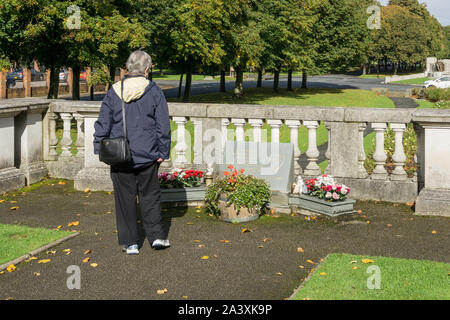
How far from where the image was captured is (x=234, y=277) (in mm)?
5668

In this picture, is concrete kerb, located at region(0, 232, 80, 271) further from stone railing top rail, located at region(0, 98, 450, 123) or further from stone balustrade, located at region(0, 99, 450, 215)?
stone railing top rail, located at region(0, 98, 450, 123)

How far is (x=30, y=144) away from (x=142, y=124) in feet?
15.2

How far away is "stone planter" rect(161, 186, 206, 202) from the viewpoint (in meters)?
8.52

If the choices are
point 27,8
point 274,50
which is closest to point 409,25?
point 274,50

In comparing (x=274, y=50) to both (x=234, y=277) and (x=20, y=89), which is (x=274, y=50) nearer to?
(x=20, y=89)

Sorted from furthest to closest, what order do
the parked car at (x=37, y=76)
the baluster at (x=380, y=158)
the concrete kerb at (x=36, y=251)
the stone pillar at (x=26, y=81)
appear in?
the parked car at (x=37, y=76) → the stone pillar at (x=26, y=81) → the baluster at (x=380, y=158) → the concrete kerb at (x=36, y=251)

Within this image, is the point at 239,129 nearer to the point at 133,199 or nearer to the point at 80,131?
the point at 80,131

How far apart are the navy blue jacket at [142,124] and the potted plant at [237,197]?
5.51ft

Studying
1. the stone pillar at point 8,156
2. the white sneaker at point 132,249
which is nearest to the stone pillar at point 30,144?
the stone pillar at point 8,156

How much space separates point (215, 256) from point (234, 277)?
698mm

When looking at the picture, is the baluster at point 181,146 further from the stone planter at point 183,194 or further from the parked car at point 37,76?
the parked car at point 37,76

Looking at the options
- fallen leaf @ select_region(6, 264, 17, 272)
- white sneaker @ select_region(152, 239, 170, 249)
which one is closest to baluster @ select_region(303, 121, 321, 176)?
white sneaker @ select_region(152, 239, 170, 249)

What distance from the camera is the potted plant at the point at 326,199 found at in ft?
26.2

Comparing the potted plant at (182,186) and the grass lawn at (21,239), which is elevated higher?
the potted plant at (182,186)
